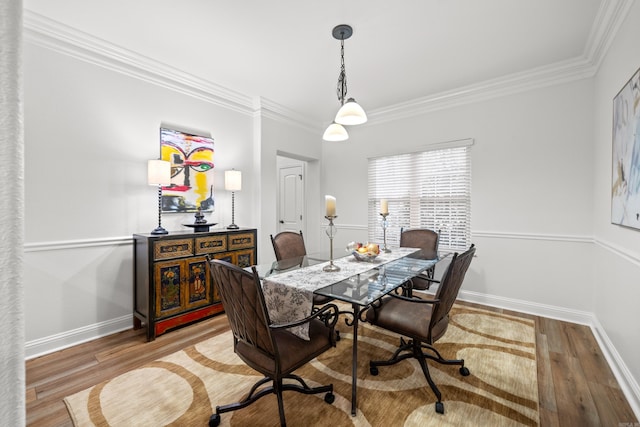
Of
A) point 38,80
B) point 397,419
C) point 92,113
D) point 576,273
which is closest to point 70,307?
point 92,113

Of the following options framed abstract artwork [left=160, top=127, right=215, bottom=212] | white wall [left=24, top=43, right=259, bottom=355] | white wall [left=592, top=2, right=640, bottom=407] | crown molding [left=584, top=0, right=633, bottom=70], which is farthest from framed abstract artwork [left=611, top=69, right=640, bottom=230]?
white wall [left=24, top=43, right=259, bottom=355]

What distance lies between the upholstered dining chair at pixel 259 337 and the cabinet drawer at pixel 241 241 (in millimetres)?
1594

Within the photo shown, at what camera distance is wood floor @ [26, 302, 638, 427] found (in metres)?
1.75

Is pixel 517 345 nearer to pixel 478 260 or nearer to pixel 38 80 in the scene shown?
pixel 478 260

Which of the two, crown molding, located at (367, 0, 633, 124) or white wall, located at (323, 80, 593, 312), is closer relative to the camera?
crown molding, located at (367, 0, 633, 124)

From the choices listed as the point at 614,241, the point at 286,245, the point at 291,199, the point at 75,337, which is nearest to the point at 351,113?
the point at 286,245

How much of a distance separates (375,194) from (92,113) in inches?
142

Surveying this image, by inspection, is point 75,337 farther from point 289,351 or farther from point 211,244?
point 289,351

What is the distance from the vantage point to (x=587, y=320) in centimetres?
302

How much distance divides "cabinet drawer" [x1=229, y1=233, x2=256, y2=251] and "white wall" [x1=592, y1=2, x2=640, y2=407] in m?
3.30

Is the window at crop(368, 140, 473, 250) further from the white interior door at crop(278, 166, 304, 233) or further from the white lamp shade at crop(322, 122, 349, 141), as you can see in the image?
the white lamp shade at crop(322, 122, 349, 141)

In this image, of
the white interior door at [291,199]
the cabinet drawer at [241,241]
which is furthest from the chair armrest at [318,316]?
the white interior door at [291,199]

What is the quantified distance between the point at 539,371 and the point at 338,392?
157 cm

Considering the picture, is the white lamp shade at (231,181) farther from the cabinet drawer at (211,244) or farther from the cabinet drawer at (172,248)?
the cabinet drawer at (172,248)
